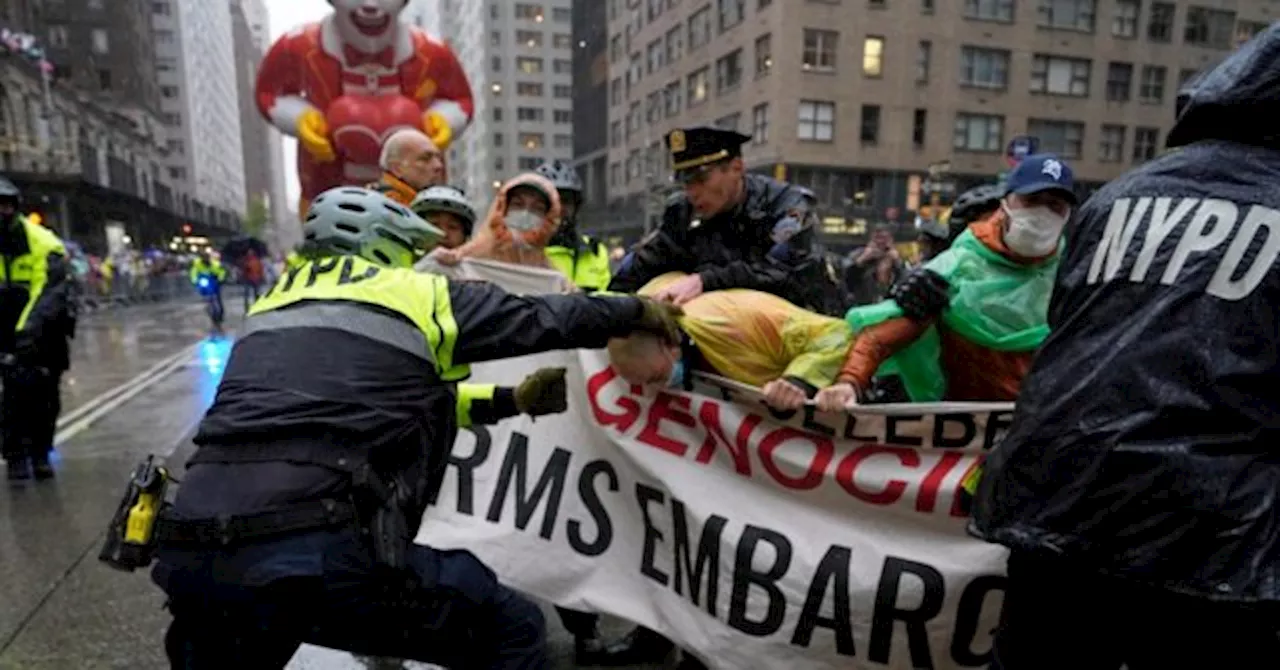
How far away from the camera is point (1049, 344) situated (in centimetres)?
175

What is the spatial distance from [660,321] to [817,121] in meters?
35.2

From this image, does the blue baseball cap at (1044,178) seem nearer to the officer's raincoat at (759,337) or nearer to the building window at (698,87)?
the officer's raincoat at (759,337)

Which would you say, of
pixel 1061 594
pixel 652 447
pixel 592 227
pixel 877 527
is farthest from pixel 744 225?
pixel 592 227

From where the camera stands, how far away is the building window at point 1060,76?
37.3m

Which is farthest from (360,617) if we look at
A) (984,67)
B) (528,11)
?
(528,11)

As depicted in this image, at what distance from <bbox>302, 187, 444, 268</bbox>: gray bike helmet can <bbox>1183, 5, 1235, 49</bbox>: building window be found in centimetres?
4822

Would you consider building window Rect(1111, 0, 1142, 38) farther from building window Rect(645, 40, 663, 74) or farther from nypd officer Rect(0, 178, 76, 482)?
nypd officer Rect(0, 178, 76, 482)

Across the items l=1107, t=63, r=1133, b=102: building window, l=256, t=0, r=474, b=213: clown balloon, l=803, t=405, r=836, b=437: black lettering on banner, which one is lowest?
l=803, t=405, r=836, b=437: black lettering on banner

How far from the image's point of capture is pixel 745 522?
2611mm

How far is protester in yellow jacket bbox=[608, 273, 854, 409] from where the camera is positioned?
8.68 ft

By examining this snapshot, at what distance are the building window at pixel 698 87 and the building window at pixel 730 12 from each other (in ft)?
8.50

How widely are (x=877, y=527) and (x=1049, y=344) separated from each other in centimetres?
93

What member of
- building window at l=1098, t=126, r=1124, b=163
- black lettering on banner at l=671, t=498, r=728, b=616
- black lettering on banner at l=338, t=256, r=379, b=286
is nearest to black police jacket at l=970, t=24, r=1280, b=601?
black lettering on banner at l=671, t=498, r=728, b=616

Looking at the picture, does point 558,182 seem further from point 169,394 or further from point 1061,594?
point 169,394
